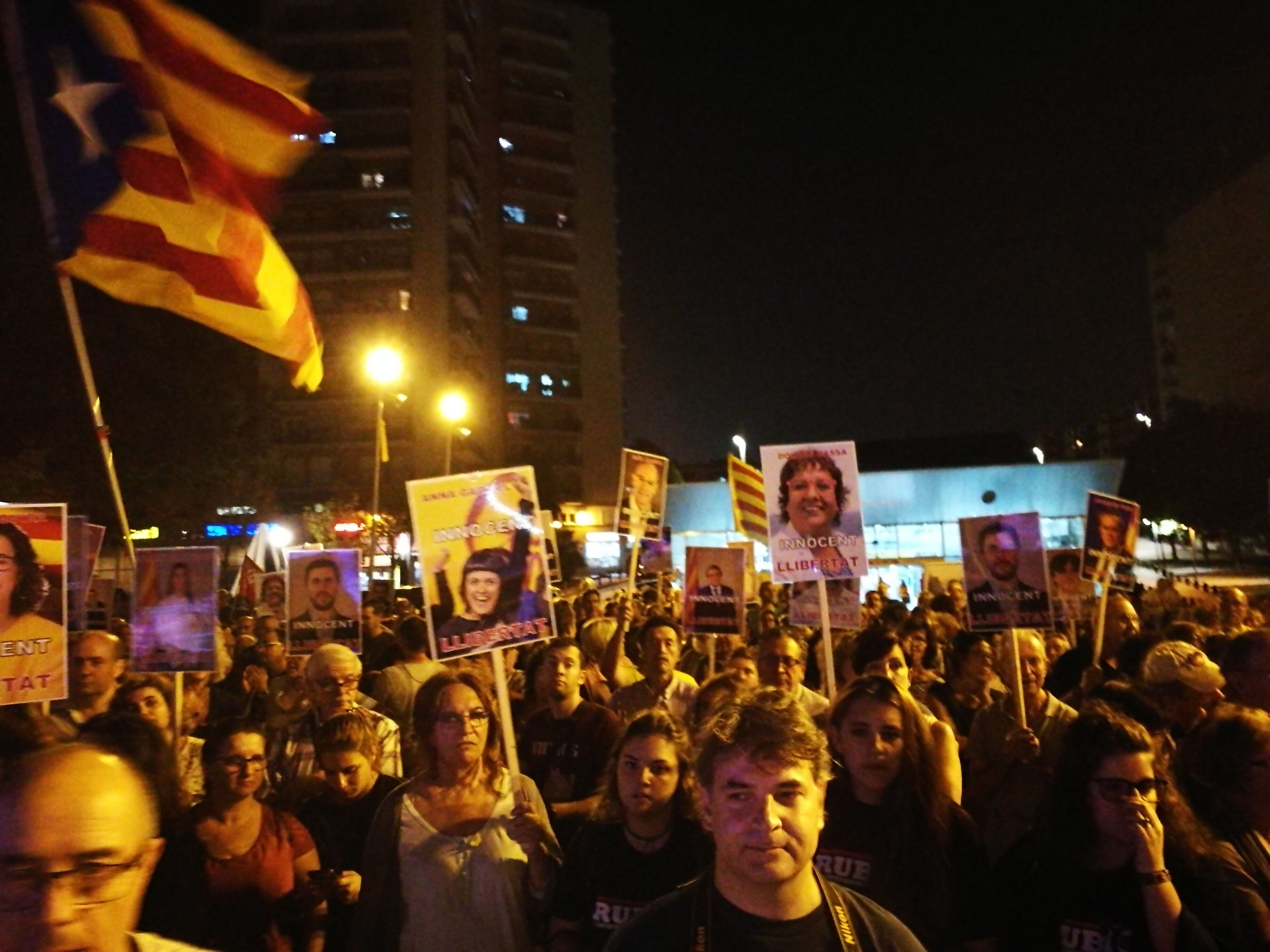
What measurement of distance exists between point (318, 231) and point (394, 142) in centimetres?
741

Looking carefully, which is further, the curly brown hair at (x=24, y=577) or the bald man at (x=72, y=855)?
the curly brown hair at (x=24, y=577)

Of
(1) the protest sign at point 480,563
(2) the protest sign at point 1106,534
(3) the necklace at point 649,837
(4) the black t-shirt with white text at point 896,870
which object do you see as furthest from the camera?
(2) the protest sign at point 1106,534

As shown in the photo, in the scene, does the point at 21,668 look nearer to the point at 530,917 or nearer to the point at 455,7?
the point at 530,917

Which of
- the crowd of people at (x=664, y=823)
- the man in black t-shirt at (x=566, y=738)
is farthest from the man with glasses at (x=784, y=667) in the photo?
the man in black t-shirt at (x=566, y=738)

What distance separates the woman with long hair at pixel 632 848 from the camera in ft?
11.8

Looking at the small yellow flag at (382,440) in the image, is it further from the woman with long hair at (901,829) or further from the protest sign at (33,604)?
the woman with long hair at (901,829)

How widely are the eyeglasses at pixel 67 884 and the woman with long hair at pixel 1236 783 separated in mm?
3167

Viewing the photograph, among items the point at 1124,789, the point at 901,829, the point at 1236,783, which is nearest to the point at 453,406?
the point at 901,829

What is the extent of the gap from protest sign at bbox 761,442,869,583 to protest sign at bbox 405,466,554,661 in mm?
2262

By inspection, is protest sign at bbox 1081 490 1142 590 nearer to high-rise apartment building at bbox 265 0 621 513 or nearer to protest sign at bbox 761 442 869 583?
protest sign at bbox 761 442 869 583

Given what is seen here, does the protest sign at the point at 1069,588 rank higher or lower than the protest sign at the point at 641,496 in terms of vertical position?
lower

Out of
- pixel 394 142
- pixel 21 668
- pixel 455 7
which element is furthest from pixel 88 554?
pixel 455 7

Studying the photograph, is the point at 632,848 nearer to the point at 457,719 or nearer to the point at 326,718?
the point at 457,719

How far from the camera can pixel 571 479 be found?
75.2 m
